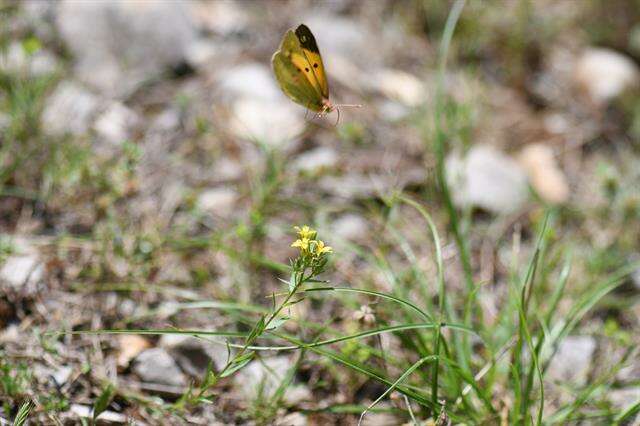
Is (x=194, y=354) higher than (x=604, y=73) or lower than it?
lower

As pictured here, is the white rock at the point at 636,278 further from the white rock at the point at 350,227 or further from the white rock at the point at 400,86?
the white rock at the point at 400,86

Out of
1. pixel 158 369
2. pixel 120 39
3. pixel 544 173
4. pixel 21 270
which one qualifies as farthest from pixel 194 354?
pixel 544 173

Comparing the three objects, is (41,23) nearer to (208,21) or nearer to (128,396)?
(208,21)

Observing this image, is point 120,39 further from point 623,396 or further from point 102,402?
point 623,396

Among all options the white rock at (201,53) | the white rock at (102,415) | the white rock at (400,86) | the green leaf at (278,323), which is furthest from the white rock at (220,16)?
the green leaf at (278,323)

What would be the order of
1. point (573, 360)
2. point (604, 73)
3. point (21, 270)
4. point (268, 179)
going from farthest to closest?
1. point (604, 73)
2. point (268, 179)
3. point (573, 360)
4. point (21, 270)

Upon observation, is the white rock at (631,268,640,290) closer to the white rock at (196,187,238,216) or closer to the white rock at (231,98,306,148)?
the white rock at (231,98,306,148)
